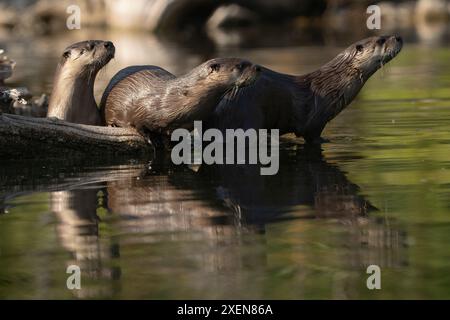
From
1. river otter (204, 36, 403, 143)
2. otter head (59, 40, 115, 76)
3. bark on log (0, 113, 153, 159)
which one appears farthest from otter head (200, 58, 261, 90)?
otter head (59, 40, 115, 76)

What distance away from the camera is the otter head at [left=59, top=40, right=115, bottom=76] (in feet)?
30.5

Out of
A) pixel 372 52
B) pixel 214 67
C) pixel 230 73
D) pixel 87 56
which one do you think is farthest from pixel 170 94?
pixel 372 52

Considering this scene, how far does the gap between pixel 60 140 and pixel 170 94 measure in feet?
2.91

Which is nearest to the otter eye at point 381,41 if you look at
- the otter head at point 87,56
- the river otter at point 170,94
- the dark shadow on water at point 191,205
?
the dark shadow on water at point 191,205

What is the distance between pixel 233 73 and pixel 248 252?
314cm

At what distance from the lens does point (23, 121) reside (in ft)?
27.9

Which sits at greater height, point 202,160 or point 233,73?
point 233,73

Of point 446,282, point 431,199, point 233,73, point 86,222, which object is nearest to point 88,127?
point 233,73

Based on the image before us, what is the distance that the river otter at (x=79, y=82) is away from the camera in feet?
30.4

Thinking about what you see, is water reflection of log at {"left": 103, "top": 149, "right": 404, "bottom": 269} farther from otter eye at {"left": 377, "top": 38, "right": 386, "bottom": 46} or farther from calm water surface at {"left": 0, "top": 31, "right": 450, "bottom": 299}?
otter eye at {"left": 377, "top": 38, "right": 386, "bottom": 46}

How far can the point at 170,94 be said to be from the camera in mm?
8664

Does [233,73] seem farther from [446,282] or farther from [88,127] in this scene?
[446,282]

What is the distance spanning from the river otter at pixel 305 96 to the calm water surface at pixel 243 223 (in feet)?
0.75

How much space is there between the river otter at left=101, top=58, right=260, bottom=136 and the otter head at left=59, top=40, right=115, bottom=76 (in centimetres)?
24
